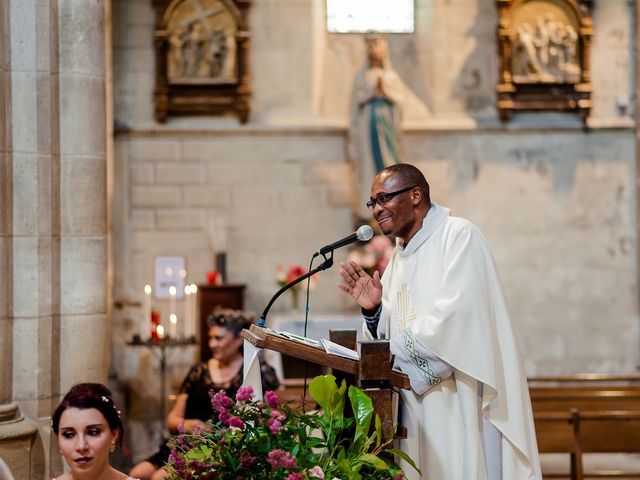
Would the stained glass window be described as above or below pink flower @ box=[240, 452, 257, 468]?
above

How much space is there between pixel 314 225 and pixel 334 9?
7.38 ft

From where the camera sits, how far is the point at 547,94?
10.2 m

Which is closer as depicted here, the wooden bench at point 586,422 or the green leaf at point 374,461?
the green leaf at point 374,461

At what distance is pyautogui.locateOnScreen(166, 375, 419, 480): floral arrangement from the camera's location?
2.86 m

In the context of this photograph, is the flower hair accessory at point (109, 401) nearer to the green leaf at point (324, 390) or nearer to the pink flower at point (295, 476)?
the green leaf at point (324, 390)

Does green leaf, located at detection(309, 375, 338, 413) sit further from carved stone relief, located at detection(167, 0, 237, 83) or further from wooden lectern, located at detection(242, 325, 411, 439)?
carved stone relief, located at detection(167, 0, 237, 83)

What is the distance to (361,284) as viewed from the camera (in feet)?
12.7

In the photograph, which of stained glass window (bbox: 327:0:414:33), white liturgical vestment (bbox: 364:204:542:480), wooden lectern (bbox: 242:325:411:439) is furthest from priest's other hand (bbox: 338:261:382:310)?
stained glass window (bbox: 327:0:414:33)

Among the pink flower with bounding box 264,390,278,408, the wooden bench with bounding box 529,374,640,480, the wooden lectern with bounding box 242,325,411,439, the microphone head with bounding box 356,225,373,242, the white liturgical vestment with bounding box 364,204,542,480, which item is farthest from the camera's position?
the wooden bench with bounding box 529,374,640,480

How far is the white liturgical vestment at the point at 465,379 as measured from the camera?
377 centimetres

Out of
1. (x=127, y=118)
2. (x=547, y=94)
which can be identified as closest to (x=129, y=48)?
(x=127, y=118)

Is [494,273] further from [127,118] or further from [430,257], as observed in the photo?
[127,118]

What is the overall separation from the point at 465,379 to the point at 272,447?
3.87ft

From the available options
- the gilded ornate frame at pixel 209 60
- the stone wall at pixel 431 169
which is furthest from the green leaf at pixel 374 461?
the gilded ornate frame at pixel 209 60
